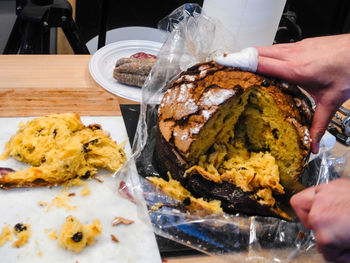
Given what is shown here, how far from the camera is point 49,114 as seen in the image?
1484mm

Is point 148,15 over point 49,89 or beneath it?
beneath

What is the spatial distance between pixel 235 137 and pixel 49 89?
2.88 feet

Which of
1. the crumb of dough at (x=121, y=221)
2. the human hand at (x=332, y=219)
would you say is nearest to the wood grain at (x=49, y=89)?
the crumb of dough at (x=121, y=221)

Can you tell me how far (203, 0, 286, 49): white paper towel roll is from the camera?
1549 millimetres

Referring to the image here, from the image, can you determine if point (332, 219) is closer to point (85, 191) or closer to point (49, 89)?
point (85, 191)

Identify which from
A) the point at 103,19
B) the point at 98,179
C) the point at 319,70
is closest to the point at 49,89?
the point at 98,179

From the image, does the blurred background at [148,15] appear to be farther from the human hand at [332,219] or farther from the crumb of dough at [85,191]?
the human hand at [332,219]

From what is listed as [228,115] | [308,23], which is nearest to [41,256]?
[228,115]

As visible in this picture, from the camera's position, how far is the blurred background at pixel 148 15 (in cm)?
332

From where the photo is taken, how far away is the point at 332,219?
0.76 meters

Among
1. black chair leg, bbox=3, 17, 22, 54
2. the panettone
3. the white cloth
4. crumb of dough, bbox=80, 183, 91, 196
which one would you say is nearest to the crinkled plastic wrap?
the panettone

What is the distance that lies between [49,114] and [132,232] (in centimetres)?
67

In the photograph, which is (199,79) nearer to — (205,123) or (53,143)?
(205,123)

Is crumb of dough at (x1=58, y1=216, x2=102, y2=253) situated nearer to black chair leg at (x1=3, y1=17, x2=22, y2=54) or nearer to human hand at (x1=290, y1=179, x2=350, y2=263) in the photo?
human hand at (x1=290, y1=179, x2=350, y2=263)
